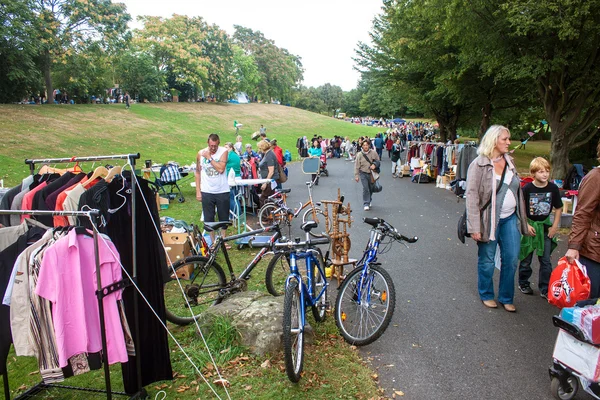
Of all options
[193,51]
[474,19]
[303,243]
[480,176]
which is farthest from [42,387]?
[193,51]

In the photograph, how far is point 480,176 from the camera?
463 centimetres

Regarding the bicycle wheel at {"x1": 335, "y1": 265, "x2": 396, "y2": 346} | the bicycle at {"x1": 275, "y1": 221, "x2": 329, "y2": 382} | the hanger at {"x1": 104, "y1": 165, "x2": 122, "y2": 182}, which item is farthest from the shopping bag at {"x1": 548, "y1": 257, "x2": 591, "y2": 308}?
the hanger at {"x1": 104, "y1": 165, "x2": 122, "y2": 182}

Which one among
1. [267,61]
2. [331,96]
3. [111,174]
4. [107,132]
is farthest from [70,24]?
[331,96]

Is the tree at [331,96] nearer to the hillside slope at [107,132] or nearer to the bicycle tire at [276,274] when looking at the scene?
the hillside slope at [107,132]

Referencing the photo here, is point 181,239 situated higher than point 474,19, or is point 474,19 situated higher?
point 474,19

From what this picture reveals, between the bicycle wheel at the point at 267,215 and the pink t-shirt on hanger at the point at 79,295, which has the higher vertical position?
the pink t-shirt on hanger at the point at 79,295

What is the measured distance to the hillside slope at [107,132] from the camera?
2173cm

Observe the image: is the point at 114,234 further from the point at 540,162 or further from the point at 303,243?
the point at 540,162

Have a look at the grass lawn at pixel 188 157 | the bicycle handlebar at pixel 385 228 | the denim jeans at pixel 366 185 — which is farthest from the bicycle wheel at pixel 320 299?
the denim jeans at pixel 366 185

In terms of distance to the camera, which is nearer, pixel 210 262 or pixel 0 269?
pixel 0 269

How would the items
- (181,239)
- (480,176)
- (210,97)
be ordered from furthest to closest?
(210,97), (181,239), (480,176)

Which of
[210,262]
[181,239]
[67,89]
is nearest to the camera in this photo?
[210,262]

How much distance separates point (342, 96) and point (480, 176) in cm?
11068

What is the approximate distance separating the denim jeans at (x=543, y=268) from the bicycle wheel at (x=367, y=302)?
93.7 inches
